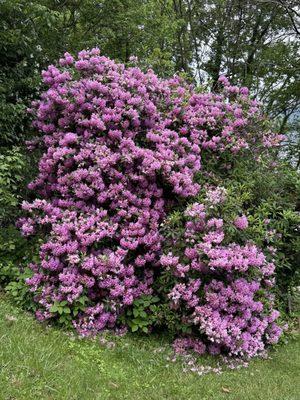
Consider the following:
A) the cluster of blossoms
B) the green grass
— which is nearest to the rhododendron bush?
the cluster of blossoms

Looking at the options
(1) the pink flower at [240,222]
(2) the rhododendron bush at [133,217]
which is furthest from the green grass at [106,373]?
(1) the pink flower at [240,222]

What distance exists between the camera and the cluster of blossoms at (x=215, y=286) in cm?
579

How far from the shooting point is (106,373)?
4.62 metres

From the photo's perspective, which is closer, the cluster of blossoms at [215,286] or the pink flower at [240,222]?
the cluster of blossoms at [215,286]

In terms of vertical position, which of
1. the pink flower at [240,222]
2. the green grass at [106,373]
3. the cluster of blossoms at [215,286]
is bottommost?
the green grass at [106,373]

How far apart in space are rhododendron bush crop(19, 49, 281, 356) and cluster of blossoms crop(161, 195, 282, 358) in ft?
0.05

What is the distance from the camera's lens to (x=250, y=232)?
21.4 ft

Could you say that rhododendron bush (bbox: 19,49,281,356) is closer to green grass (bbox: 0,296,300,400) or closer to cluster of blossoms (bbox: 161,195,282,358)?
cluster of blossoms (bbox: 161,195,282,358)

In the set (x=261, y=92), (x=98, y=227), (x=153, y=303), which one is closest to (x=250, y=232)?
(x=153, y=303)

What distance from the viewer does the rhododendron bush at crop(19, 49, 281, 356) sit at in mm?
5879

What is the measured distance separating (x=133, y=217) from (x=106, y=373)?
2343 millimetres

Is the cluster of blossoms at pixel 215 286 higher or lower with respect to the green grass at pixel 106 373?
higher

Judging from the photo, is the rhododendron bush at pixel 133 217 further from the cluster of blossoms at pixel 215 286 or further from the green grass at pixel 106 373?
the green grass at pixel 106 373

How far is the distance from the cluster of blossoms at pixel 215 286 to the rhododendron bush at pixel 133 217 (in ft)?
0.05
